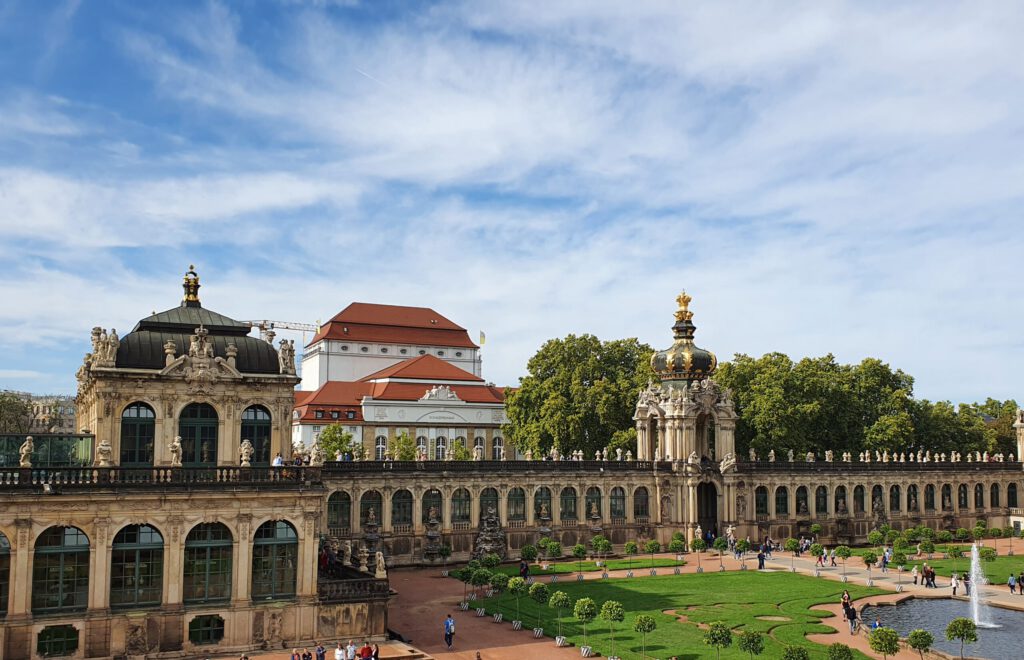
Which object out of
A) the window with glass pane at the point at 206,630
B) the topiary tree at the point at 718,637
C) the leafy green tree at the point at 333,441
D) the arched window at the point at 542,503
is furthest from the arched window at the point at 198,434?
the leafy green tree at the point at 333,441

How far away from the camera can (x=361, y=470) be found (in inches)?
2382

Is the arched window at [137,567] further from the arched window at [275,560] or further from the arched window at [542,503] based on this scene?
the arched window at [542,503]

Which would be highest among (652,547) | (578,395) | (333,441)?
(578,395)

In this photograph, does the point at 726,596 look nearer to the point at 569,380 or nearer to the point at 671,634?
the point at 671,634

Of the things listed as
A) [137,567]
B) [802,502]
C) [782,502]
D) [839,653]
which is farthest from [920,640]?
[802,502]

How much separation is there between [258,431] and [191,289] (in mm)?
7695

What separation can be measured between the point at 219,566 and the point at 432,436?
75.4 meters

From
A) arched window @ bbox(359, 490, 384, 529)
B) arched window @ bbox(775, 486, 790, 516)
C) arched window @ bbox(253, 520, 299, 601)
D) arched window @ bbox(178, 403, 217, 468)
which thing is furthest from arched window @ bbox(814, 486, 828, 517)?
arched window @ bbox(178, 403, 217, 468)

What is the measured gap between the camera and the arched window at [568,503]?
67.8 m

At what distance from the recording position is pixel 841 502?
3068 inches

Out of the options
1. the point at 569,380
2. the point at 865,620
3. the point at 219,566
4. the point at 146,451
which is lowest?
the point at 865,620

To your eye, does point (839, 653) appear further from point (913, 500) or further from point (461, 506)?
point (913, 500)

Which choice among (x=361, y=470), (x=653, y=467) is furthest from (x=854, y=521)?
(x=361, y=470)

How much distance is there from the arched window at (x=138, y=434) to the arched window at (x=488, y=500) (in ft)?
91.3
